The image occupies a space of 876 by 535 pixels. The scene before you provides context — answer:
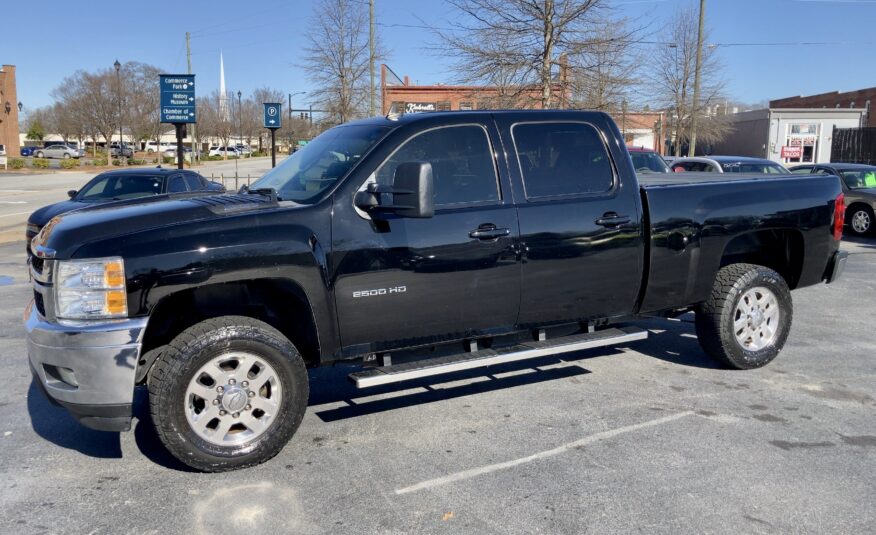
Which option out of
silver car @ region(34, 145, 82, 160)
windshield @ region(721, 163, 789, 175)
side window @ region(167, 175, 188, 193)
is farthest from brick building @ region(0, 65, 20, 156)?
windshield @ region(721, 163, 789, 175)

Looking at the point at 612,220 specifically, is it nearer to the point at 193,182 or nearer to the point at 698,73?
the point at 193,182

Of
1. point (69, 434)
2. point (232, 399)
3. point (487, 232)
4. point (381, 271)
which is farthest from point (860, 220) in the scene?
point (69, 434)

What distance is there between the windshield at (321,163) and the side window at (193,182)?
733cm

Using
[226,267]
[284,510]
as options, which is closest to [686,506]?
[284,510]

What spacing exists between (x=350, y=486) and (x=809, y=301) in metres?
7.29

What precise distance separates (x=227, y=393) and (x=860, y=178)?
16.7 metres

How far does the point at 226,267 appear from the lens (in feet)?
13.0

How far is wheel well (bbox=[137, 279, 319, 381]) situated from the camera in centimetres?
418

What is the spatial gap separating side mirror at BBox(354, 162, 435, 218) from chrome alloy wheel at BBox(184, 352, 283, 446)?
1138 mm

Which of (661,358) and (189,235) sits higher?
(189,235)

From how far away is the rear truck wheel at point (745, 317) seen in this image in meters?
5.80

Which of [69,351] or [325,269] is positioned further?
[325,269]

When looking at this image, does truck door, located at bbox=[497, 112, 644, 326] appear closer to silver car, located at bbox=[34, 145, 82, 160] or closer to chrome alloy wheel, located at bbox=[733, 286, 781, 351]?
chrome alloy wheel, located at bbox=[733, 286, 781, 351]

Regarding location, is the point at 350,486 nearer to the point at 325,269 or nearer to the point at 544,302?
the point at 325,269
